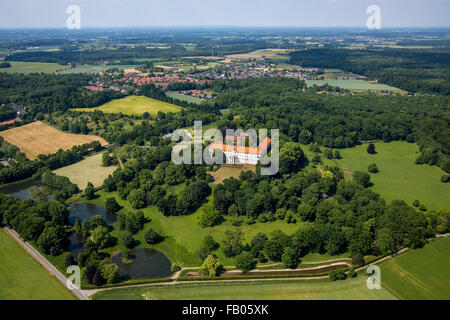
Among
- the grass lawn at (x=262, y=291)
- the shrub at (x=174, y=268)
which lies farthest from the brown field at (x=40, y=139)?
the grass lawn at (x=262, y=291)

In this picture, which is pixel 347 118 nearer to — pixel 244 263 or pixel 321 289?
pixel 321 289

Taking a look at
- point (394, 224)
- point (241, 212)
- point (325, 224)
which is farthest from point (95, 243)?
point (394, 224)

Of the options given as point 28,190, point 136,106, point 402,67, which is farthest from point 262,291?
point 402,67

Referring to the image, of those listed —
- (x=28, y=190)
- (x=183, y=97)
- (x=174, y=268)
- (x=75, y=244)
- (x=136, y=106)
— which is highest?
(x=183, y=97)

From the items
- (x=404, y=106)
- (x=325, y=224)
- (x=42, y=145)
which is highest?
(x=404, y=106)

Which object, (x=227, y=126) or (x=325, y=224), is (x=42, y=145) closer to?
(x=227, y=126)

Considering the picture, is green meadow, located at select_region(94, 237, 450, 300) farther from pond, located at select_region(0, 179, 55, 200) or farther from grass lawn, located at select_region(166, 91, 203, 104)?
grass lawn, located at select_region(166, 91, 203, 104)

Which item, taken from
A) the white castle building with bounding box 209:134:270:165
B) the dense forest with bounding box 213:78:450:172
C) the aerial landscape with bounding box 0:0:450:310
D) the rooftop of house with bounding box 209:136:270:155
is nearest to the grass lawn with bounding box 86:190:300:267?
the aerial landscape with bounding box 0:0:450:310
